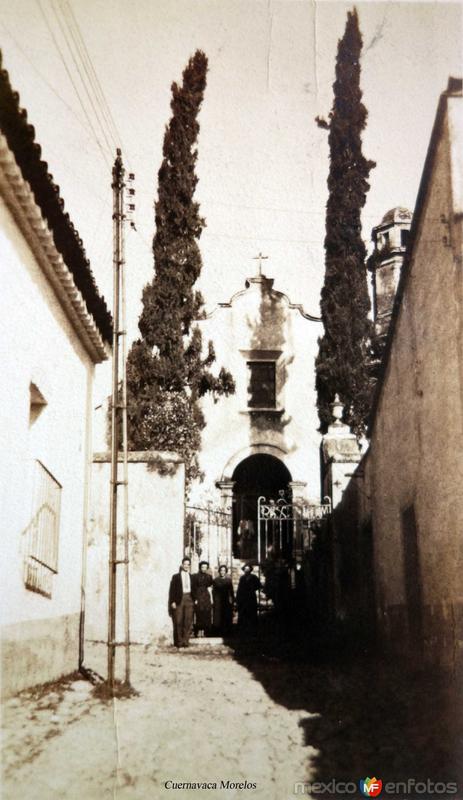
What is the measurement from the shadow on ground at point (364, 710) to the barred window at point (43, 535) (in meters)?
2.52

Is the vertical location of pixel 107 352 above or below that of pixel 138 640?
above

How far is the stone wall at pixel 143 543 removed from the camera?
32.7 ft

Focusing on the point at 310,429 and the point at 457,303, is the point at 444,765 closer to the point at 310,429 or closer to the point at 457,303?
the point at 457,303

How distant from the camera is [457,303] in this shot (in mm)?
5699

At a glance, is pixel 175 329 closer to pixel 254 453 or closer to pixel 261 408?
pixel 261 408

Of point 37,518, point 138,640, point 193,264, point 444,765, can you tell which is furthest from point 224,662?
point 193,264

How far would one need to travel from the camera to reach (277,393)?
18.3 m

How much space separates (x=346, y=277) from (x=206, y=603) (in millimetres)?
9878

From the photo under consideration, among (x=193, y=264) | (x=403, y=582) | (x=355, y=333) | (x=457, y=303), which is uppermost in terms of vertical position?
(x=193, y=264)

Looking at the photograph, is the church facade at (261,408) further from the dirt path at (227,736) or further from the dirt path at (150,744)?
the dirt path at (150,744)

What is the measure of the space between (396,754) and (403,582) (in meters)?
3.61

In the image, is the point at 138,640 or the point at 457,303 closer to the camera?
the point at 457,303

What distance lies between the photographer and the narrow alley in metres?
4.46

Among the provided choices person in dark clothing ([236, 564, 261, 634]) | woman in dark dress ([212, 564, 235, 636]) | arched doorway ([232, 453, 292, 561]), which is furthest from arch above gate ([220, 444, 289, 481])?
woman in dark dress ([212, 564, 235, 636])
